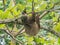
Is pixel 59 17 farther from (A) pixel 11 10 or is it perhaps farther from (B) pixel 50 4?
(A) pixel 11 10

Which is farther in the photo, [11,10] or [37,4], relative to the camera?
[37,4]

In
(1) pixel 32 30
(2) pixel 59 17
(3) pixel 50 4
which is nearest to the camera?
(1) pixel 32 30

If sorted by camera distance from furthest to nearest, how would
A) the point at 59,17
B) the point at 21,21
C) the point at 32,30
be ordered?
the point at 59,17 → the point at 32,30 → the point at 21,21

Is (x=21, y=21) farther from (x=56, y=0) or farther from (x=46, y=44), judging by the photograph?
(x=46, y=44)

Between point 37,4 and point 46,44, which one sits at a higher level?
point 37,4

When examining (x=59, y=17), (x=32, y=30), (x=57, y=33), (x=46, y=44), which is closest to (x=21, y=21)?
(x=32, y=30)

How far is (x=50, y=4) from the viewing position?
0.96 metres

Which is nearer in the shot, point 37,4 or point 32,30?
point 32,30

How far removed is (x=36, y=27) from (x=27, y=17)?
0.13 m

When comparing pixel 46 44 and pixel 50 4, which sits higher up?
pixel 50 4

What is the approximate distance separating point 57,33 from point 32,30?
4.8 inches

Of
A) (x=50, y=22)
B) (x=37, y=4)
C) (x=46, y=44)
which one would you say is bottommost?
(x=46, y=44)

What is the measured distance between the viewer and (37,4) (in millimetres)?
986

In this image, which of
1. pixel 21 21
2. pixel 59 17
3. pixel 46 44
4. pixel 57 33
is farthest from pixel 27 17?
pixel 46 44
